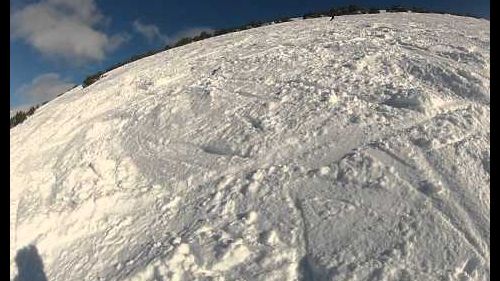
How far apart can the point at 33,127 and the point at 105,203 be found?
14.9 ft

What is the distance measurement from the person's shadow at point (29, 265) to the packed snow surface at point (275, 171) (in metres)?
0.09

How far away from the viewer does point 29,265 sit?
24.5ft

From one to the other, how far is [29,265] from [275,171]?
3810 mm

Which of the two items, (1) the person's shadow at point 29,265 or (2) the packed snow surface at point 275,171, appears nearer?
(2) the packed snow surface at point 275,171

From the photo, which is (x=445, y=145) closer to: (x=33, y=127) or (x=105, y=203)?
(x=105, y=203)

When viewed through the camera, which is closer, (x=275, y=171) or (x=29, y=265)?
(x=29, y=265)

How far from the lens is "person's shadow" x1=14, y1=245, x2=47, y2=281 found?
7180mm

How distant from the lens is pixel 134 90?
1285 centimetres

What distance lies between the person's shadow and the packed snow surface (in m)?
0.09

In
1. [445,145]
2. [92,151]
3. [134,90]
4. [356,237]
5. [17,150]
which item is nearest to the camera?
[356,237]

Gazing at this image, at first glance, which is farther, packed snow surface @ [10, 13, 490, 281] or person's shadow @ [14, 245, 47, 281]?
person's shadow @ [14, 245, 47, 281]

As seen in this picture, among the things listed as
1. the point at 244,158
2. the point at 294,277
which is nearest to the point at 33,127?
the point at 244,158

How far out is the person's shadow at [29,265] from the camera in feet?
23.6

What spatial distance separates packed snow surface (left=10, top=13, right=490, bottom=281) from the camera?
21.6 feet
